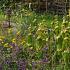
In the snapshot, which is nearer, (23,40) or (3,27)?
(23,40)

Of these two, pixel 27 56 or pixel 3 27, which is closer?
pixel 27 56

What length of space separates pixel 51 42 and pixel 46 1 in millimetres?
7000

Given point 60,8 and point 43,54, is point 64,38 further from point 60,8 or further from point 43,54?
point 60,8

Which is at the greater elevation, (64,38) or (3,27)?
(64,38)

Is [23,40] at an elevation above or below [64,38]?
below

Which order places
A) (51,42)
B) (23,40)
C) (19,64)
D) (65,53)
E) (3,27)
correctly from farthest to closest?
(3,27) → (23,40) → (51,42) → (19,64) → (65,53)

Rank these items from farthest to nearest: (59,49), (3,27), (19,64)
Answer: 1. (3,27)
2. (19,64)
3. (59,49)

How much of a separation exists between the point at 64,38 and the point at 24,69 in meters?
0.72

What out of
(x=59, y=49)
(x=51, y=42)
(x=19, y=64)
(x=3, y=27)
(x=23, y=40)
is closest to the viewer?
(x=59, y=49)

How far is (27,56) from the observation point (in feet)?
16.8

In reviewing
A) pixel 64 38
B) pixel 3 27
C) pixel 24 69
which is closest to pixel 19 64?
pixel 24 69

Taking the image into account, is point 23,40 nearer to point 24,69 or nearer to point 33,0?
point 24,69

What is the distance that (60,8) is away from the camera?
11914 millimetres

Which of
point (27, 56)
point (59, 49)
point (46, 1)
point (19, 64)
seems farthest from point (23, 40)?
point (46, 1)
